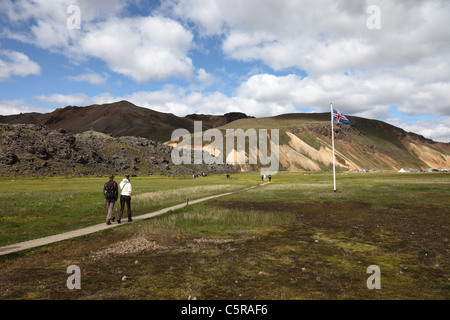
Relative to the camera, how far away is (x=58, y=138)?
352 ft

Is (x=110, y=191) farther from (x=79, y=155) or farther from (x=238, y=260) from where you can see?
(x=79, y=155)

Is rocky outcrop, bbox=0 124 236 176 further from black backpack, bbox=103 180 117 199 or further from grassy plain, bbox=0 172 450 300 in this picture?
grassy plain, bbox=0 172 450 300

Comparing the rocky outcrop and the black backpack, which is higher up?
the rocky outcrop

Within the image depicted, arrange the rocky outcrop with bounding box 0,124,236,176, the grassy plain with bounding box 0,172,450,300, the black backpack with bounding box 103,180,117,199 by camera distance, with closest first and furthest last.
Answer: the grassy plain with bounding box 0,172,450,300
the black backpack with bounding box 103,180,117,199
the rocky outcrop with bounding box 0,124,236,176

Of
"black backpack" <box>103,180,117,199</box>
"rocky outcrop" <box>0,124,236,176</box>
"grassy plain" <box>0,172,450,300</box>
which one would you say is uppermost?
"rocky outcrop" <box>0,124,236,176</box>

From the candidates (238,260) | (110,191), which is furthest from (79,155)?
(238,260)

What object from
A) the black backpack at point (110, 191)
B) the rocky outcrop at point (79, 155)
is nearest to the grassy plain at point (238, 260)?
the black backpack at point (110, 191)

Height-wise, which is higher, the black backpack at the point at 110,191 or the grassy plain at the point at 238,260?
the black backpack at the point at 110,191

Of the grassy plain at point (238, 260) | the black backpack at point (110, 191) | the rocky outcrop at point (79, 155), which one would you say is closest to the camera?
the grassy plain at point (238, 260)

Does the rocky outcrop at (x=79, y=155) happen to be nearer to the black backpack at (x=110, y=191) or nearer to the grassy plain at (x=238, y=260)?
the black backpack at (x=110, y=191)

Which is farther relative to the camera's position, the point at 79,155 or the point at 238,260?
the point at 79,155

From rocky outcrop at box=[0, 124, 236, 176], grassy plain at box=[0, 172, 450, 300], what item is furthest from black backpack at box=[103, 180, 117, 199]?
rocky outcrop at box=[0, 124, 236, 176]

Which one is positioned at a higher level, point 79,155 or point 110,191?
point 79,155

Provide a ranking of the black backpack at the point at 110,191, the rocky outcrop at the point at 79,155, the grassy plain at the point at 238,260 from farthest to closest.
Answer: the rocky outcrop at the point at 79,155
the black backpack at the point at 110,191
the grassy plain at the point at 238,260
